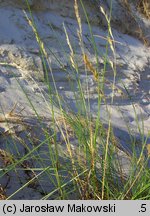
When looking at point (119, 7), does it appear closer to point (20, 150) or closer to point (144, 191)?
point (20, 150)

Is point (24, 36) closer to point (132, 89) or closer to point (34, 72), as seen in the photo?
point (34, 72)

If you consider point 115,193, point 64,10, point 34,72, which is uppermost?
point 64,10

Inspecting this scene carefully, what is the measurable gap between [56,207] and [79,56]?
169cm

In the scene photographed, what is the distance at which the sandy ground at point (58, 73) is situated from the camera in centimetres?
290

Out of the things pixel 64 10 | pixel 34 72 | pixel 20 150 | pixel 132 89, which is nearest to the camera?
pixel 20 150

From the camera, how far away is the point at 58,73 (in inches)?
131

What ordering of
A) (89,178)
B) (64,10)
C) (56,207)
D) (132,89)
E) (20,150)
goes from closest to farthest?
(56,207) → (89,178) → (20,150) → (132,89) → (64,10)

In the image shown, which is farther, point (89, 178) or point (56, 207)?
point (89, 178)

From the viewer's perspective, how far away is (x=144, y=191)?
6.81 ft

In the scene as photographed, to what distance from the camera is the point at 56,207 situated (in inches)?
78.7

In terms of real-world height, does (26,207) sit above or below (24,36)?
below

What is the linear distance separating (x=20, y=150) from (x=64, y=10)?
1631 mm

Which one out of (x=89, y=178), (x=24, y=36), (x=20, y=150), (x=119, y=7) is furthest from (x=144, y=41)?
(x=89, y=178)

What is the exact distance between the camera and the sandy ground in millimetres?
2902
